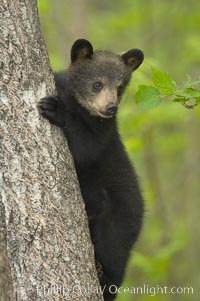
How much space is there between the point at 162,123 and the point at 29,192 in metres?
8.08

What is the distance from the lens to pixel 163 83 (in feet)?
12.7

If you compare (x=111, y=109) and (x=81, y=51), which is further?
(x=81, y=51)

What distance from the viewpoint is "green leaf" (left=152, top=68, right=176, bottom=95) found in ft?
12.7

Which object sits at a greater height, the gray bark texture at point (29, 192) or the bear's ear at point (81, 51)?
the bear's ear at point (81, 51)

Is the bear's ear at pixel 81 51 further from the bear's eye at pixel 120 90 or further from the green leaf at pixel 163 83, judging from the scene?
the green leaf at pixel 163 83

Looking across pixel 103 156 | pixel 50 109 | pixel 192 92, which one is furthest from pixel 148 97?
pixel 103 156

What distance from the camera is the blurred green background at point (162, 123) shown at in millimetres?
10508

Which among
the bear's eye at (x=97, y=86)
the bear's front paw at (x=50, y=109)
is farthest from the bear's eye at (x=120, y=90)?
the bear's front paw at (x=50, y=109)

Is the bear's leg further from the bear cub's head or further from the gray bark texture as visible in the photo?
the gray bark texture

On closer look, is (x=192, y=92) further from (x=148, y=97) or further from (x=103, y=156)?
(x=103, y=156)

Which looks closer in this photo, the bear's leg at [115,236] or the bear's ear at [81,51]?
the bear's leg at [115,236]

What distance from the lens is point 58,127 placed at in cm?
394

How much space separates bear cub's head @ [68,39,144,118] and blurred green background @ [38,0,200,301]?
3864 millimetres

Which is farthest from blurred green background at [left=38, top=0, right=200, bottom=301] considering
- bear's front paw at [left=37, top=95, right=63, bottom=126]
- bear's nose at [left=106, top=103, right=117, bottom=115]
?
bear's front paw at [left=37, top=95, right=63, bottom=126]
